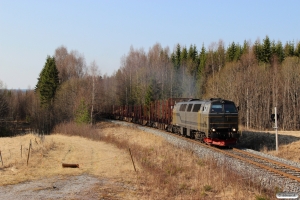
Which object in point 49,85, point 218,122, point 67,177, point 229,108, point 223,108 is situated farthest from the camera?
point 49,85

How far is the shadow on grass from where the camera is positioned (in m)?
23.2

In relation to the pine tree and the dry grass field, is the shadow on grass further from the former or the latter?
the pine tree

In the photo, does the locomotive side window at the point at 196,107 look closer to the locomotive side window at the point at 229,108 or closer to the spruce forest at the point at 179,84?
the locomotive side window at the point at 229,108

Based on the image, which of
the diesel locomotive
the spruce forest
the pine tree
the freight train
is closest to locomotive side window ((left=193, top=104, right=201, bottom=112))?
the freight train

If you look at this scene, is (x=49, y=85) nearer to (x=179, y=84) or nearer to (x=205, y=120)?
(x=179, y=84)

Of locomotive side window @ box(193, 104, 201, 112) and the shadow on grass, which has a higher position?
locomotive side window @ box(193, 104, 201, 112)

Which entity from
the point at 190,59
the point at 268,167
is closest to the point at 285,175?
the point at 268,167

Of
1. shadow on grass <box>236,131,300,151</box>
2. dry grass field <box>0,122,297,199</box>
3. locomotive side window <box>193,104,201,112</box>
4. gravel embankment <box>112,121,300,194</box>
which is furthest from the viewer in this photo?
shadow on grass <box>236,131,300,151</box>

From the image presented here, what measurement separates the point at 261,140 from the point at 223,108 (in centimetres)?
725

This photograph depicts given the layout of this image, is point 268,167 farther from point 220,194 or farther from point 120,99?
point 120,99

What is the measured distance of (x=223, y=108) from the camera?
2006 cm

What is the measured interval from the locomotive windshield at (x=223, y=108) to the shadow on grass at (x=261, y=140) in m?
5.04

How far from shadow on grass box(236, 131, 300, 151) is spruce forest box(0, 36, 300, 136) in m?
20.1

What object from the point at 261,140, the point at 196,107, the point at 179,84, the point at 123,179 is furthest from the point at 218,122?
the point at 179,84
